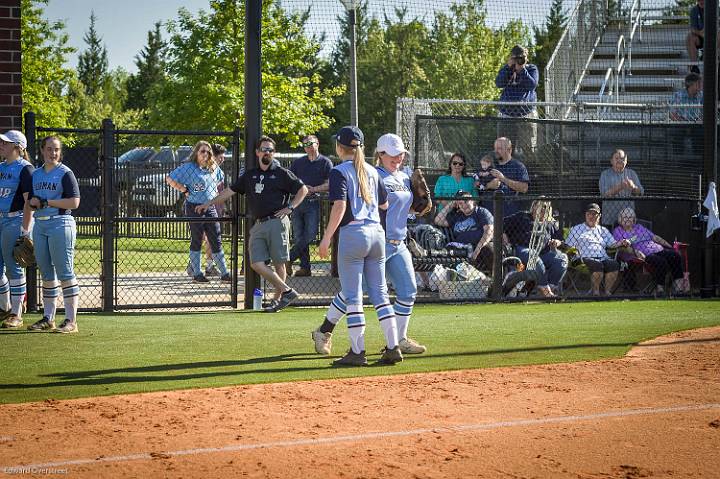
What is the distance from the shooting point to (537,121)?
1568 cm

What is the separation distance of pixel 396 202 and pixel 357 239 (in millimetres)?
891

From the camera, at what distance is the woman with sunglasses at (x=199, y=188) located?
14.7 metres

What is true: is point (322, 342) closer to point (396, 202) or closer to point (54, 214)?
point (396, 202)

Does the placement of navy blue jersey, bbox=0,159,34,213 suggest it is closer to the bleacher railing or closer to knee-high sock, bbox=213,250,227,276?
knee-high sock, bbox=213,250,227,276

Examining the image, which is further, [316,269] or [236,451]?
[316,269]

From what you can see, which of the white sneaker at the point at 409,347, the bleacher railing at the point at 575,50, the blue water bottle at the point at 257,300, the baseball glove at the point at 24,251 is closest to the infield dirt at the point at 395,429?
the white sneaker at the point at 409,347

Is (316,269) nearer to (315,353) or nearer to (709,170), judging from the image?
(709,170)

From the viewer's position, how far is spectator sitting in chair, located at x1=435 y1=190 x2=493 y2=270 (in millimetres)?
14102

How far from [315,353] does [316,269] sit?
8.39 metres

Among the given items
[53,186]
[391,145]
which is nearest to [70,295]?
[53,186]

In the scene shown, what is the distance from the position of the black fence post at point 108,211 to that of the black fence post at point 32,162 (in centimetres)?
83

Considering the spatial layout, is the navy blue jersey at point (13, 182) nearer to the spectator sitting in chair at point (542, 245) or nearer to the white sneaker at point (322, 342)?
the white sneaker at point (322, 342)

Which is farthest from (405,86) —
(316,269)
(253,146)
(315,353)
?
(315,353)

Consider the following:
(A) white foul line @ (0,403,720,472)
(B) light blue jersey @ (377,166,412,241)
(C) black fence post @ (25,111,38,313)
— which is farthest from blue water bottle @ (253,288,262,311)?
(A) white foul line @ (0,403,720,472)
